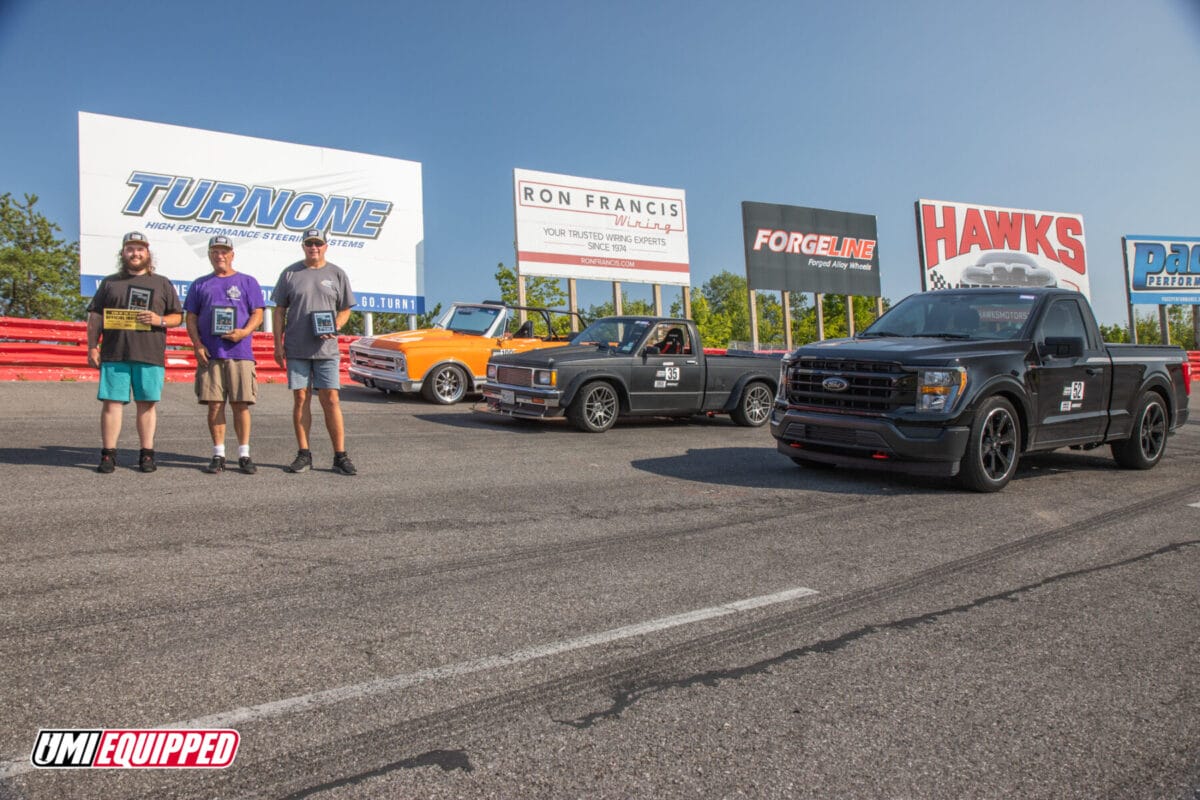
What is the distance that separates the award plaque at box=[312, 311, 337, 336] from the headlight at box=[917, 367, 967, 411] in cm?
488

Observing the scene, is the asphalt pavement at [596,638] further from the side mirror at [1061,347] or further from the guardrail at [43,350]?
the guardrail at [43,350]

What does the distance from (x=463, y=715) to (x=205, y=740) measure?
0.73 m

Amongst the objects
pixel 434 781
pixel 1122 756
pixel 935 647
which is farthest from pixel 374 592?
pixel 1122 756

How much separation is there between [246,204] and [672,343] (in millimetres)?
14823

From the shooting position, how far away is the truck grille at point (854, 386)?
23.2 feet

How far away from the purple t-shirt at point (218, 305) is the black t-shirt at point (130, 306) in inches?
8.3

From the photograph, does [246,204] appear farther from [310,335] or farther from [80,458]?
[310,335]

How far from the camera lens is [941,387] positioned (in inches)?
273

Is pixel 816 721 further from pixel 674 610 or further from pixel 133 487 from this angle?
pixel 133 487

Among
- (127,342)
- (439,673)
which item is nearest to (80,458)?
(127,342)

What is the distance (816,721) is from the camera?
2.68 metres

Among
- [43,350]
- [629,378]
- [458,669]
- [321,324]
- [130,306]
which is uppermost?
[43,350]

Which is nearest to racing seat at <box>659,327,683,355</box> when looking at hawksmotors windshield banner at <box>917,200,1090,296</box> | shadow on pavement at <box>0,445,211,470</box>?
shadow on pavement at <box>0,445,211,470</box>

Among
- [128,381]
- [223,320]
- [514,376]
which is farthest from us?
[514,376]
